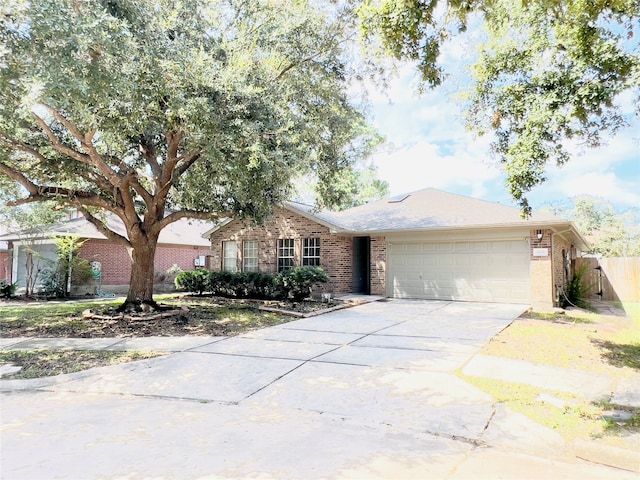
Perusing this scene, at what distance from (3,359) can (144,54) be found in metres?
5.55

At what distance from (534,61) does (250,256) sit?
1319 cm

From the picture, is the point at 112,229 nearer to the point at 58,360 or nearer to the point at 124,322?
the point at 124,322

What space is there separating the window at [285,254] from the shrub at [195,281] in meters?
3.06

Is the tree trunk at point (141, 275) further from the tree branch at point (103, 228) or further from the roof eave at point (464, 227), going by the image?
the roof eave at point (464, 227)

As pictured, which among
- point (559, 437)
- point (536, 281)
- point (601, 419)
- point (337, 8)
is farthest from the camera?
point (536, 281)

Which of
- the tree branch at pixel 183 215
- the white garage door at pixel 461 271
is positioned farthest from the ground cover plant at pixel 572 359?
the tree branch at pixel 183 215

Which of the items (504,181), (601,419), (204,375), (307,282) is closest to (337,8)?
(504,181)

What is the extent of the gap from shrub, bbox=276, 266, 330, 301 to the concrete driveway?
6137mm

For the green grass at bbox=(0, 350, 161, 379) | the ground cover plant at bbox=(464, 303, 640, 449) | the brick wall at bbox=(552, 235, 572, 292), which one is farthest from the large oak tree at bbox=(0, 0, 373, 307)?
the brick wall at bbox=(552, 235, 572, 292)

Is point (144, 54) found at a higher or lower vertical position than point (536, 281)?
higher

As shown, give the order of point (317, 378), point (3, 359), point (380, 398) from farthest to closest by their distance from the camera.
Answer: point (3, 359) → point (317, 378) → point (380, 398)

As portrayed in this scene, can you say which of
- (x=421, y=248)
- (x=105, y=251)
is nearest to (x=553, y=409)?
(x=421, y=248)

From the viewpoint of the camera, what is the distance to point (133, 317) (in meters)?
10.1

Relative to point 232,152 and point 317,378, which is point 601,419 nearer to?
point 317,378
